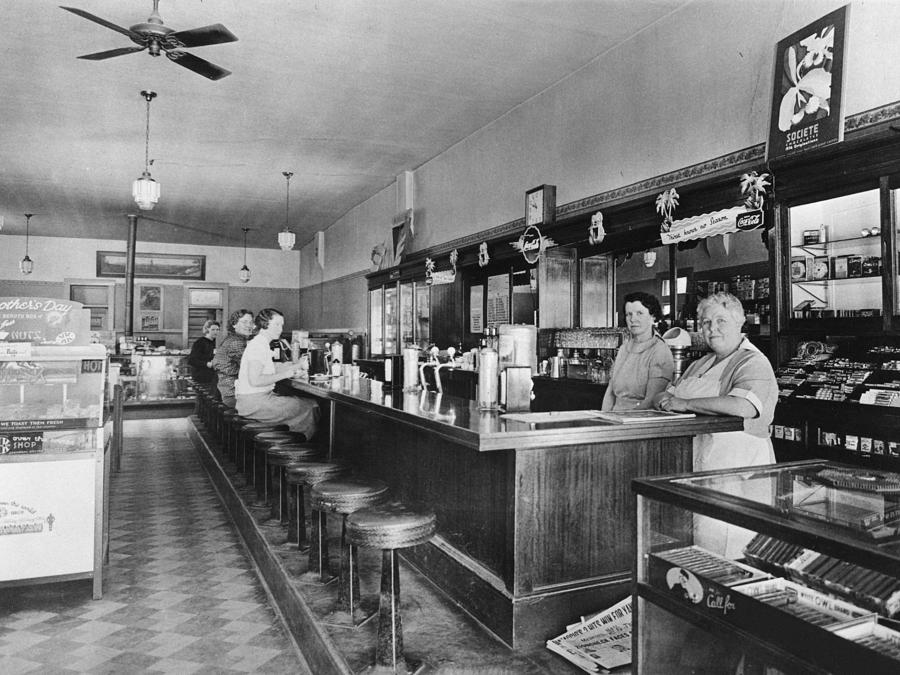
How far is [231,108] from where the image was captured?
22.6ft

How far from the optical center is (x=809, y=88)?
12.4 ft

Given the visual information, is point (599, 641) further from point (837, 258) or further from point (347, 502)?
point (837, 258)

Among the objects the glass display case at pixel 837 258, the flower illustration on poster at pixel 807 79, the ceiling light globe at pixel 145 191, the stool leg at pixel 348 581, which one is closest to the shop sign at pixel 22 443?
the stool leg at pixel 348 581

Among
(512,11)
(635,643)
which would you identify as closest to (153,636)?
(635,643)

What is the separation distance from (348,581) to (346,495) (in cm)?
40

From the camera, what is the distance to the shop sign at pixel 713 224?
4.05m

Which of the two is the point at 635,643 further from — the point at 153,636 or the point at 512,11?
the point at 512,11

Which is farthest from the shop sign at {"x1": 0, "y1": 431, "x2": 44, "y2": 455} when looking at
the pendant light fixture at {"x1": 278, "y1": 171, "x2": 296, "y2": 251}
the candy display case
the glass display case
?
the pendant light fixture at {"x1": 278, "y1": 171, "x2": 296, "y2": 251}

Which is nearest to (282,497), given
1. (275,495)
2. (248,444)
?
(275,495)

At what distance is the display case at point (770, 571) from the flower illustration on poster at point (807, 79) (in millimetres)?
2543

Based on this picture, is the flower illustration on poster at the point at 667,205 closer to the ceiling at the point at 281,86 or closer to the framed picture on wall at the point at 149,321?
the ceiling at the point at 281,86

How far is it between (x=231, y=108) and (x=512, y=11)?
3.34m

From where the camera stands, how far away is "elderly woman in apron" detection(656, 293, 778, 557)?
2.85 metres

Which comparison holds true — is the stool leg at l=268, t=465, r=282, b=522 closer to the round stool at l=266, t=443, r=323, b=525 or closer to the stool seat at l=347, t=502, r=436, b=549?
the round stool at l=266, t=443, r=323, b=525
